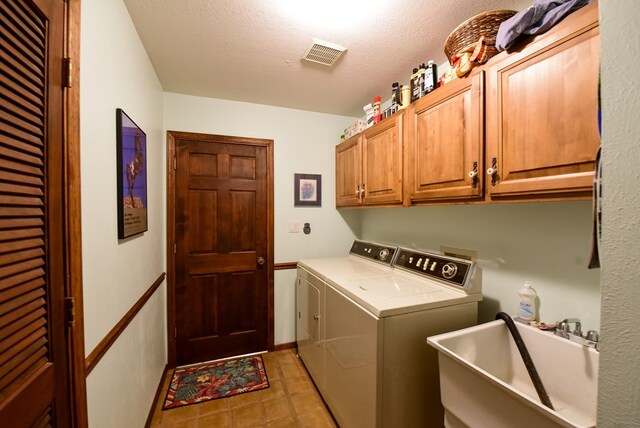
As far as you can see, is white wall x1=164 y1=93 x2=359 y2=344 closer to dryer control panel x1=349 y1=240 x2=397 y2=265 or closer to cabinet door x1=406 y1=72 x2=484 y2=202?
dryer control panel x1=349 y1=240 x2=397 y2=265

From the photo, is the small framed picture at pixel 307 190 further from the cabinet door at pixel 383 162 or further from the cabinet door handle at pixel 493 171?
the cabinet door handle at pixel 493 171

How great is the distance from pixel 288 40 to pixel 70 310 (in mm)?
1668

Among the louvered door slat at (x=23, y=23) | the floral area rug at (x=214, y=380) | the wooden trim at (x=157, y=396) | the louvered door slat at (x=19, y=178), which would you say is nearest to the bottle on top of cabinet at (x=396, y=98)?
the louvered door slat at (x=23, y=23)

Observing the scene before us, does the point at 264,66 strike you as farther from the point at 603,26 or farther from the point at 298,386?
the point at 298,386

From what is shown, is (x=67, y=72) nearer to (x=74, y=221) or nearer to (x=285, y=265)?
(x=74, y=221)

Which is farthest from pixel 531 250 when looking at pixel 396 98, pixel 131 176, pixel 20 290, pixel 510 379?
pixel 131 176

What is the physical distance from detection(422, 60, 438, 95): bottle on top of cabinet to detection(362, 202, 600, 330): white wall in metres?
0.79

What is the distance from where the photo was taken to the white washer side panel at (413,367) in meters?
1.24

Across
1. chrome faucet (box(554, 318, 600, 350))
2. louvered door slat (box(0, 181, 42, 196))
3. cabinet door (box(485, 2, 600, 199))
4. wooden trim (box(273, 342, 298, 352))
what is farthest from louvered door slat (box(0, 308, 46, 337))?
wooden trim (box(273, 342, 298, 352))

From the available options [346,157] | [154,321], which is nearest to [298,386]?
[154,321]

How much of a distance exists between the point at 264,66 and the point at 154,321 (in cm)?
207

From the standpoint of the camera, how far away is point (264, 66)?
1.86m

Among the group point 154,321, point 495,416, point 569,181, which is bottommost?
point 154,321

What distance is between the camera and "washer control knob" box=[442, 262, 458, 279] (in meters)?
1.49
